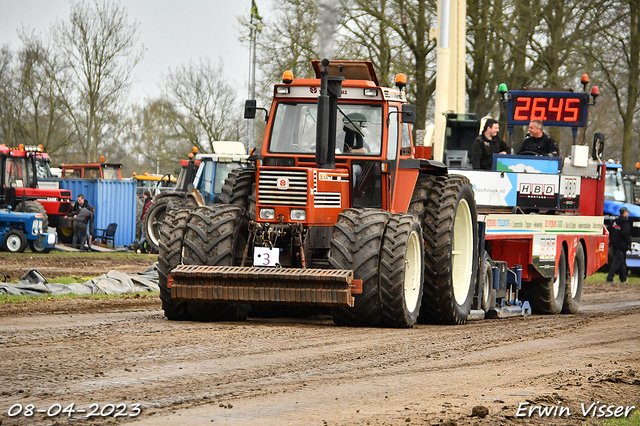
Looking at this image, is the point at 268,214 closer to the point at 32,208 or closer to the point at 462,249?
the point at 462,249

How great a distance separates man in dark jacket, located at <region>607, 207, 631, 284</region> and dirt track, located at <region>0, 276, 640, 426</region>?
13.2m

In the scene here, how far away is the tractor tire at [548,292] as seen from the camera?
1480 cm

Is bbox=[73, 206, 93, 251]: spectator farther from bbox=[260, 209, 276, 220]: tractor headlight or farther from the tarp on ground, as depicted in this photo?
bbox=[260, 209, 276, 220]: tractor headlight

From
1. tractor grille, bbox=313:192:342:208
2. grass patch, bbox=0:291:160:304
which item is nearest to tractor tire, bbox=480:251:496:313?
tractor grille, bbox=313:192:342:208

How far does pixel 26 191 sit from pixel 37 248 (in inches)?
109

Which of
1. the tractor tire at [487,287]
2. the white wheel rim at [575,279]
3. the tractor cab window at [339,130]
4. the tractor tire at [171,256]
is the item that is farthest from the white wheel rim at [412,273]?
the white wheel rim at [575,279]

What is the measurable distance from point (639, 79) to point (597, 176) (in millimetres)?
21069

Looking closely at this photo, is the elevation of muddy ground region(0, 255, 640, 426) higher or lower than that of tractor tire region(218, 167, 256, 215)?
lower

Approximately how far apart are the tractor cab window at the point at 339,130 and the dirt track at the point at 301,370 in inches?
80.3

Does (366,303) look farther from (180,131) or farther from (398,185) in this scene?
(180,131)

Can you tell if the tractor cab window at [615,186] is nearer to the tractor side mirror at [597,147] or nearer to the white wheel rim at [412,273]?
the tractor side mirror at [597,147]

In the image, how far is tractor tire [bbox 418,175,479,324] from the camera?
35.4 ft

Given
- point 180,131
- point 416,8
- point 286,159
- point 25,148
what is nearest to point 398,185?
point 286,159

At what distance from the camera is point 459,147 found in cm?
2400
